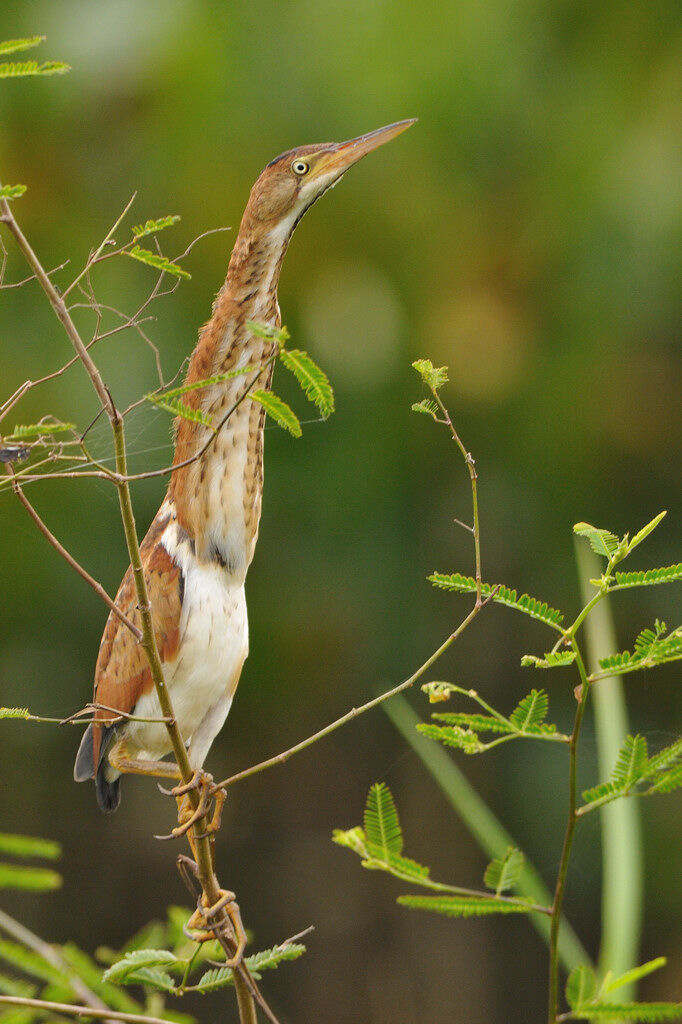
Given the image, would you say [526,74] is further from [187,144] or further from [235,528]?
[235,528]

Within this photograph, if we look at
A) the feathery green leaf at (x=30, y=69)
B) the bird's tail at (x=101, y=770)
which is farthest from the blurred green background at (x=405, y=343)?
the feathery green leaf at (x=30, y=69)

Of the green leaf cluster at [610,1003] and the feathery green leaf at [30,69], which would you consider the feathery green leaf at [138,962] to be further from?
the feathery green leaf at [30,69]

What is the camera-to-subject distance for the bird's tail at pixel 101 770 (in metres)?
1.49

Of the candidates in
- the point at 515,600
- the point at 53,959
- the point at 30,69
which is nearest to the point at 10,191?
the point at 30,69

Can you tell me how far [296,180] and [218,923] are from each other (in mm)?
842

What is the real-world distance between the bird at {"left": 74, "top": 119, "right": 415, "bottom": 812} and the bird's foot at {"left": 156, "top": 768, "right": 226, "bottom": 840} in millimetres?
58

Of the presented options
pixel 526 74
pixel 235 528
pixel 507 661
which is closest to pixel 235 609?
pixel 235 528

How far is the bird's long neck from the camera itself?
4.38 ft

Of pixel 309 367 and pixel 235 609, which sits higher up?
pixel 309 367

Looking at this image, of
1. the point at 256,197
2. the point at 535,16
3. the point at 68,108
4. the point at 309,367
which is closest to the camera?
the point at 309,367

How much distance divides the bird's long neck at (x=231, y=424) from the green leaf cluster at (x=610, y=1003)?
66cm

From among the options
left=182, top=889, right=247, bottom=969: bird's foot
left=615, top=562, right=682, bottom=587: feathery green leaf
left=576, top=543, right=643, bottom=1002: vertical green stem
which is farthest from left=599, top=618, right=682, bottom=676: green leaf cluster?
left=182, top=889, right=247, bottom=969: bird's foot

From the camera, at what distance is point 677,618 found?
113 inches

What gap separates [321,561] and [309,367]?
7.26 feet
